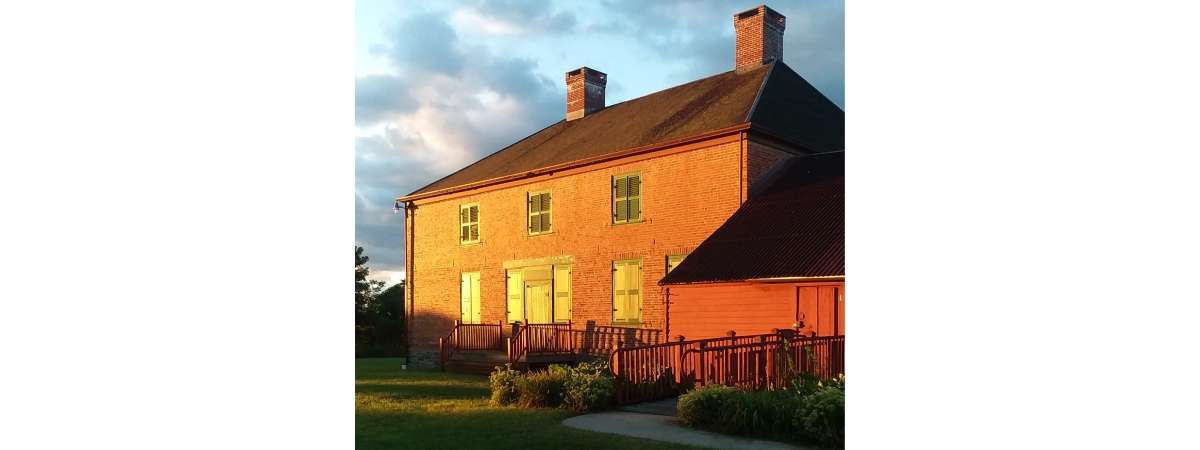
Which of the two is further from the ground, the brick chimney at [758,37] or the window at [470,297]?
the brick chimney at [758,37]

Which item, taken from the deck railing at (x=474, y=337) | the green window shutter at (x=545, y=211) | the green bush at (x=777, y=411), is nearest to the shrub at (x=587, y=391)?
the green bush at (x=777, y=411)

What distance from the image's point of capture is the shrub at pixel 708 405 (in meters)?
9.40

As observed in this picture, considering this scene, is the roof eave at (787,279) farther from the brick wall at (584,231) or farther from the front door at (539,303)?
the front door at (539,303)

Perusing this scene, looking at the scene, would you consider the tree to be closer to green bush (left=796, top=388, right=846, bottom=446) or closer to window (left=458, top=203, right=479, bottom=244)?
window (left=458, top=203, right=479, bottom=244)

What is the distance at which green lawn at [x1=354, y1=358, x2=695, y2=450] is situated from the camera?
8680mm

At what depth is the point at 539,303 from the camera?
2066cm

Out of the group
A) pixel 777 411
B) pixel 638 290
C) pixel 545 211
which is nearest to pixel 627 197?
pixel 638 290

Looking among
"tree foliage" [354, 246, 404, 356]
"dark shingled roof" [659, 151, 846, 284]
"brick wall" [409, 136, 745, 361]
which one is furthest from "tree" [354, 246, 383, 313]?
"dark shingled roof" [659, 151, 846, 284]

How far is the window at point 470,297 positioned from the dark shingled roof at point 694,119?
2638 mm

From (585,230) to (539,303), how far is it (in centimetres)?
238

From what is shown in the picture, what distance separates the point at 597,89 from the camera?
2564cm
